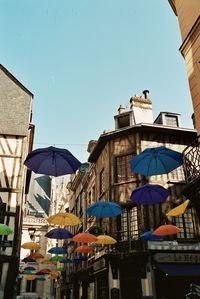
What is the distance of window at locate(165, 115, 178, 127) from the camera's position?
17203mm

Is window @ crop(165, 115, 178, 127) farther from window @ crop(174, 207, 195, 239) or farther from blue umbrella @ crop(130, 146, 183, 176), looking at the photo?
blue umbrella @ crop(130, 146, 183, 176)

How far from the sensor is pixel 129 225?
1458 cm

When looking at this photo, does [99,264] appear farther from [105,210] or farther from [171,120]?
[171,120]

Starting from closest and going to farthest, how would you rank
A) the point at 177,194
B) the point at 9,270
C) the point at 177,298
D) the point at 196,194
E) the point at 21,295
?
the point at 196,194, the point at 9,270, the point at 177,298, the point at 177,194, the point at 21,295

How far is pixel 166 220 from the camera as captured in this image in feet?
46.2

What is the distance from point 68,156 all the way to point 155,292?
793 centimetres

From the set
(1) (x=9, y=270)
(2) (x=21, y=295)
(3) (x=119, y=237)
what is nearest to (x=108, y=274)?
(3) (x=119, y=237)

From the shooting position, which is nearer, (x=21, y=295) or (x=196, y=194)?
(x=196, y=194)

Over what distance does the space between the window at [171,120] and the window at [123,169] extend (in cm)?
325

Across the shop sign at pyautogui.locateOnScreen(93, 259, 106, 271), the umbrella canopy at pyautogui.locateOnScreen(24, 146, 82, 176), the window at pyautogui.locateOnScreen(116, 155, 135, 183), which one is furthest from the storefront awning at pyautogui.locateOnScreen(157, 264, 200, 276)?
the umbrella canopy at pyautogui.locateOnScreen(24, 146, 82, 176)

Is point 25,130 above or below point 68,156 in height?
above

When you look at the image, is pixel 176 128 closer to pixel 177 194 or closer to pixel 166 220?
pixel 177 194

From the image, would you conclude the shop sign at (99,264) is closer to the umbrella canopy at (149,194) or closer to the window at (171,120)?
the umbrella canopy at (149,194)

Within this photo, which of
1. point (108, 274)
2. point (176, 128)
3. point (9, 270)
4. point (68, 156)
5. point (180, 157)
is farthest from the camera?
point (176, 128)
